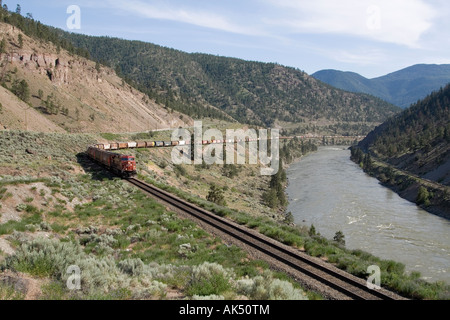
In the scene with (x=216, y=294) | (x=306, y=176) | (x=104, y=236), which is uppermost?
(x=216, y=294)

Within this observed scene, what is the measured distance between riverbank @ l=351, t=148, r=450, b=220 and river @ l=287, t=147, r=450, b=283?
5.34ft

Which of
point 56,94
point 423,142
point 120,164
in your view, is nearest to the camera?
point 120,164

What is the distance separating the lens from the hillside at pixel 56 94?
205 feet

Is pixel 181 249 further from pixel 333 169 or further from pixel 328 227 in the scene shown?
pixel 333 169

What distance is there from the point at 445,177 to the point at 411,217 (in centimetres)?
2239

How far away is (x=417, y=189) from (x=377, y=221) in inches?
979

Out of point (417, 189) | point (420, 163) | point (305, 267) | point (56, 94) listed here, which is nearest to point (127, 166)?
point (305, 267)

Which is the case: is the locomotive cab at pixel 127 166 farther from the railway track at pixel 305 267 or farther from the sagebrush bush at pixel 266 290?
the sagebrush bush at pixel 266 290

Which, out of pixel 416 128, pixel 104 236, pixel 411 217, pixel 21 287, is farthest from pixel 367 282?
pixel 416 128

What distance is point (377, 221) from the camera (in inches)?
1783

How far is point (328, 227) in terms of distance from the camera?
42750 millimetres

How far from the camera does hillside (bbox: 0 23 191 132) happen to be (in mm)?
62594

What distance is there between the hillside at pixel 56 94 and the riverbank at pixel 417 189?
72.8 metres

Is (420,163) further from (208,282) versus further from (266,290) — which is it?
(208,282)
